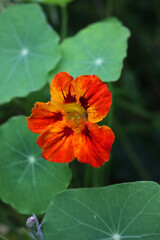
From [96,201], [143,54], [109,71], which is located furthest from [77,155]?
[143,54]

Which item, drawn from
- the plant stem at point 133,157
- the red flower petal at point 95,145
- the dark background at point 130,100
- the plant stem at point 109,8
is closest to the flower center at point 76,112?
the red flower petal at point 95,145

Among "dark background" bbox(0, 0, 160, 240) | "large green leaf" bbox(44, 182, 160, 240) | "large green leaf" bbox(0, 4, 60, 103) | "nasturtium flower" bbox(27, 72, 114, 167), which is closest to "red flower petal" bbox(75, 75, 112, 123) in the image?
"nasturtium flower" bbox(27, 72, 114, 167)

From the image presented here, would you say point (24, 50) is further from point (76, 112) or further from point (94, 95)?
point (94, 95)

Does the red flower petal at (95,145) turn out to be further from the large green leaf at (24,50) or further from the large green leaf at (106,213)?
the large green leaf at (24,50)

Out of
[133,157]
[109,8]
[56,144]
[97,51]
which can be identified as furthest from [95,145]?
[109,8]

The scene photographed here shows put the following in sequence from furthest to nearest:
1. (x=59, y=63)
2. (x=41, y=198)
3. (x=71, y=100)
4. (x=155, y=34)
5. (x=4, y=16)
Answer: (x=155, y=34)
(x=4, y=16)
(x=59, y=63)
(x=41, y=198)
(x=71, y=100)

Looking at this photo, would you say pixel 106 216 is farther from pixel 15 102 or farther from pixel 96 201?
pixel 15 102

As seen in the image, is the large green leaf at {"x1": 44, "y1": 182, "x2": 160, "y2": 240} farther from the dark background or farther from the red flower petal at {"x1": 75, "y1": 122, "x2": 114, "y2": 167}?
the dark background
